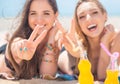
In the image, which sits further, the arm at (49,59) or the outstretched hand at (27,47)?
the arm at (49,59)

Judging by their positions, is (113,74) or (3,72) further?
(3,72)

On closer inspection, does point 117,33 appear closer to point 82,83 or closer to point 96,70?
point 96,70

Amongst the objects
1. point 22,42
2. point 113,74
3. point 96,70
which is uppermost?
point 22,42

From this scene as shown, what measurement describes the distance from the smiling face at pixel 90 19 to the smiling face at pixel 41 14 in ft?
0.75

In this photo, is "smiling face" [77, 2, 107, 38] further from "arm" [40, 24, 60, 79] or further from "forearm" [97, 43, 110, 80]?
"arm" [40, 24, 60, 79]

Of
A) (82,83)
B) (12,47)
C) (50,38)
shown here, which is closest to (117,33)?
(50,38)

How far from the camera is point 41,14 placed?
2.13 m

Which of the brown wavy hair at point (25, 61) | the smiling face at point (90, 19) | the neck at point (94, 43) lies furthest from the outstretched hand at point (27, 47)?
the neck at point (94, 43)

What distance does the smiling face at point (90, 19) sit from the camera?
78.7 inches

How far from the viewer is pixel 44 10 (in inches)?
84.6

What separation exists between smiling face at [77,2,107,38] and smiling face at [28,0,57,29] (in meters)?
0.23

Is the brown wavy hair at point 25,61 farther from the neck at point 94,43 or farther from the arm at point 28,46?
the neck at point 94,43

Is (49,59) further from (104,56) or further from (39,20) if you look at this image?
(104,56)

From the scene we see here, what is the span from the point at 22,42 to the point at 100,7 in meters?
0.65
